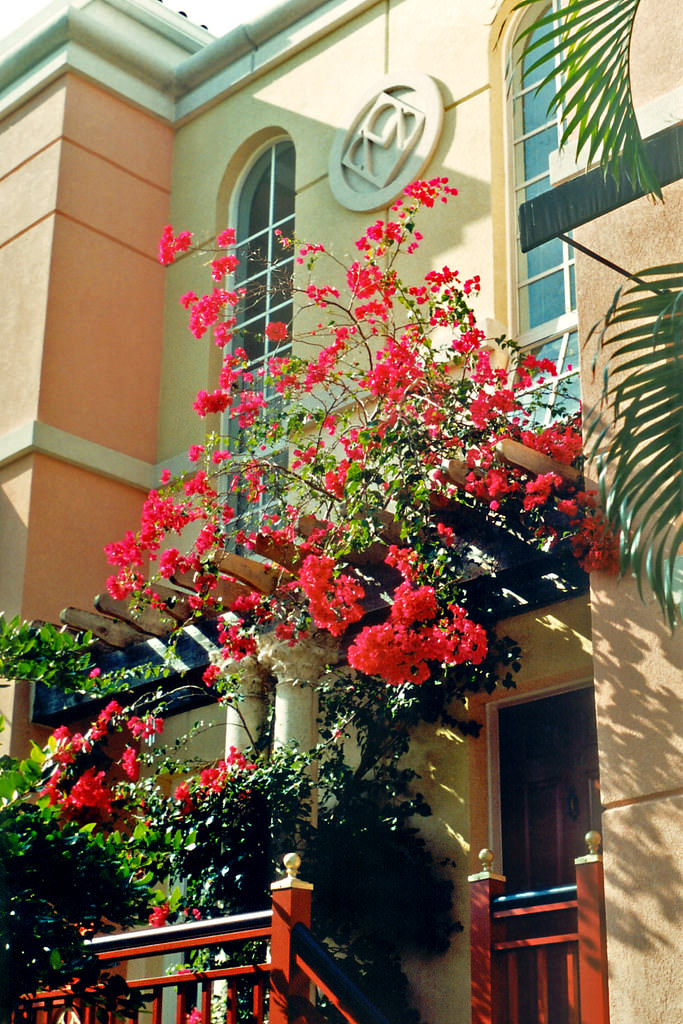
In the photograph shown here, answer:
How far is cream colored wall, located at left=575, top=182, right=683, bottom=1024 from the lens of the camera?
15.4ft

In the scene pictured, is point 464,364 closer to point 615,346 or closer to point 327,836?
point 615,346

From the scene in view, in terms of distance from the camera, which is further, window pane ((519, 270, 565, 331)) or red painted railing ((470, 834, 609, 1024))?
window pane ((519, 270, 565, 331))

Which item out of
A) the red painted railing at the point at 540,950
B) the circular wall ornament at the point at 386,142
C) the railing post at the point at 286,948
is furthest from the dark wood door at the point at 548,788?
the circular wall ornament at the point at 386,142

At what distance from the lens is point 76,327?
10.8 metres

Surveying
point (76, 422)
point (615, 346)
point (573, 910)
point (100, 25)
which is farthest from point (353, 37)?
point (573, 910)

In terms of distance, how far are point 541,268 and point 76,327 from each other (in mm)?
3976

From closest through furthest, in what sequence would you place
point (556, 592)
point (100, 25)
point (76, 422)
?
point (556, 592), point (76, 422), point (100, 25)

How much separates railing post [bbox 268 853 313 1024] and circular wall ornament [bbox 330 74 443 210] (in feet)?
19.9

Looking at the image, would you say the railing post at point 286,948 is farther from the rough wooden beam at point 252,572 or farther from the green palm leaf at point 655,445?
the rough wooden beam at point 252,572

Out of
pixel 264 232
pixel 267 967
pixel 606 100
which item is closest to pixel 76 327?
pixel 264 232

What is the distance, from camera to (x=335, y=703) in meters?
7.76

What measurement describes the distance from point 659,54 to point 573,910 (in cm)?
364

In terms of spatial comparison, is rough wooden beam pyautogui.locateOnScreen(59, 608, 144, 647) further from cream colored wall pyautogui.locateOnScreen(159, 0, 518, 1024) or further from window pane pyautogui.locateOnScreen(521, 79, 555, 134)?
window pane pyautogui.locateOnScreen(521, 79, 555, 134)

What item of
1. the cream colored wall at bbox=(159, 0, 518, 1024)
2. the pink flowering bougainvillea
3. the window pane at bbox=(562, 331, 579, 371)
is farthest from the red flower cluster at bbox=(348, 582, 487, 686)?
the window pane at bbox=(562, 331, 579, 371)
